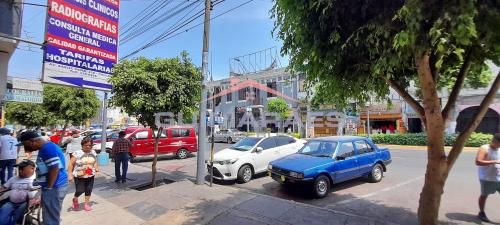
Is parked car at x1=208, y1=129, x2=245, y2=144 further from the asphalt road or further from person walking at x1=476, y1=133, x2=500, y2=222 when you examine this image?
person walking at x1=476, y1=133, x2=500, y2=222

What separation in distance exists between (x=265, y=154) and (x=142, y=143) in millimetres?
7972

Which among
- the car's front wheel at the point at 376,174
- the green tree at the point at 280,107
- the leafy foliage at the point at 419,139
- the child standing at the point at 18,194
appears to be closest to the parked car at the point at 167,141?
the child standing at the point at 18,194

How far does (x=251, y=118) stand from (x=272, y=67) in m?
6.61

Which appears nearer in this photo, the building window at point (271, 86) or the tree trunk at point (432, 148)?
the tree trunk at point (432, 148)

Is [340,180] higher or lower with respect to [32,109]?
lower

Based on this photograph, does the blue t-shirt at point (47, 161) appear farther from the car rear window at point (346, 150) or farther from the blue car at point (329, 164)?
the car rear window at point (346, 150)

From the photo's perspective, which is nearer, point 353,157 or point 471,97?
point 353,157

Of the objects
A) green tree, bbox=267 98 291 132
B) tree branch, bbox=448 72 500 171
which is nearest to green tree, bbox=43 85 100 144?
tree branch, bbox=448 72 500 171

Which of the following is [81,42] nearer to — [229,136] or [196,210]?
[196,210]

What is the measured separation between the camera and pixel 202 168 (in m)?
9.02

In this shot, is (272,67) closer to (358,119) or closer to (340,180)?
(358,119)

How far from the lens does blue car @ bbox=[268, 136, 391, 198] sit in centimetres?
777

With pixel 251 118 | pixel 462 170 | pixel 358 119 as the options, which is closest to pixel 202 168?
pixel 462 170

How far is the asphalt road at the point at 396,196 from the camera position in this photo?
631 cm
